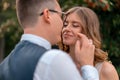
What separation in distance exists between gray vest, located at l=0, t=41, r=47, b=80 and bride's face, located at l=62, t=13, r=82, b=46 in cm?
161

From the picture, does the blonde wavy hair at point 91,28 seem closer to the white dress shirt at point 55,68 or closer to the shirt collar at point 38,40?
the shirt collar at point 38,40

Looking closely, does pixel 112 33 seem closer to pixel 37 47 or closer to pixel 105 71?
pixel 105 71

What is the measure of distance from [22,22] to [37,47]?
0.20m

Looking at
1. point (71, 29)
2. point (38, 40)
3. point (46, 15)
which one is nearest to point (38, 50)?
point (38, 40)

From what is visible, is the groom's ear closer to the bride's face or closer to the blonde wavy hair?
the bride's face

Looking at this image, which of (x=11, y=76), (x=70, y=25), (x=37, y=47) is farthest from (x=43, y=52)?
(x=70, y=25)

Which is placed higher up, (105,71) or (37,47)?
(37,47)

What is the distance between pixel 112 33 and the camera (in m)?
7.45

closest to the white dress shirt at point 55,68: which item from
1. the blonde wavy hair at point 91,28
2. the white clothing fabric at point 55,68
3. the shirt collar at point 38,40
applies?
the white clothing fabric at point 55,68

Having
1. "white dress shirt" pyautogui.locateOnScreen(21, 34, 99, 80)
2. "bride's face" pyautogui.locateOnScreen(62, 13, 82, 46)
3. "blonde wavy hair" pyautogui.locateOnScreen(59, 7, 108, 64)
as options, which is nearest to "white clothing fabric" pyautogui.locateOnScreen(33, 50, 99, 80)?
"white dress shirt" pyautogui.locateOnScreen(21, 34, 99, 80)

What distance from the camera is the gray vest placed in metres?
2.15

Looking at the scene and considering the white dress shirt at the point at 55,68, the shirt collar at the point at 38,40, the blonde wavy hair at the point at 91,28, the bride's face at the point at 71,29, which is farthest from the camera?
the blonde wavy hair at the point at 91,28

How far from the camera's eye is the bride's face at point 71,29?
388 centimetres

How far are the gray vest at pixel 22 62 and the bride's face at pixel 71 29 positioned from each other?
161 cm
